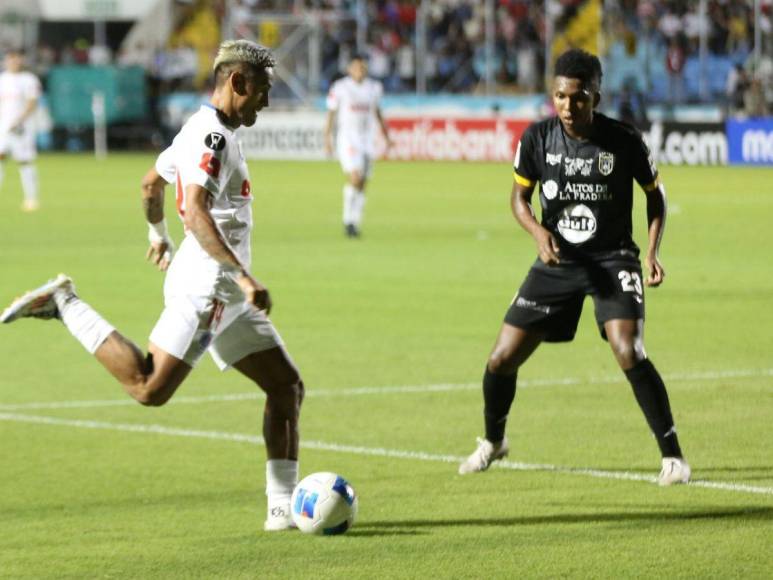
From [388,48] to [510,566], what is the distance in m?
40.1

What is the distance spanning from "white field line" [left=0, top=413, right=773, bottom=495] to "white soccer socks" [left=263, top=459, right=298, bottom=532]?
1.68 meters

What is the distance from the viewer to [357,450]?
9.45 metres

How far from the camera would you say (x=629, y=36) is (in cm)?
4038

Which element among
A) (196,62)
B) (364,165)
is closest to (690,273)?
(364,165)

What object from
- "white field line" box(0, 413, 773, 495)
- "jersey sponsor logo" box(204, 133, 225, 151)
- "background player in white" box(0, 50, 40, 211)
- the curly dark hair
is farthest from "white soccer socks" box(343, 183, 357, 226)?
"jersey sponsor logo" box(204, 133, 225, 151)

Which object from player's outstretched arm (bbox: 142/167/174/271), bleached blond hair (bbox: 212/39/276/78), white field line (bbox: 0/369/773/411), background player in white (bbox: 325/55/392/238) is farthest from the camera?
background player in white (bbox: 325/55/392/238)

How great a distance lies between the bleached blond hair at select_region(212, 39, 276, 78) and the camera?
720cm

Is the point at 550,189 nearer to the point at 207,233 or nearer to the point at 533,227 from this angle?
the point at 533,227

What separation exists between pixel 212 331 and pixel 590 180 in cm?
224

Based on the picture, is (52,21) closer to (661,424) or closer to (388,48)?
(388,48)

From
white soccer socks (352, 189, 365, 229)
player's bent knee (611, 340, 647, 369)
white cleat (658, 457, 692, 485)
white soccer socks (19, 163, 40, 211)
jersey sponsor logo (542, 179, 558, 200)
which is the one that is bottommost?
A: white soccer socks (19, 163, 40, 211)

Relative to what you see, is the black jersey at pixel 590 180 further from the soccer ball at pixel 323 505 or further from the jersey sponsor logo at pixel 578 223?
the soccer ball at pixel 323 505

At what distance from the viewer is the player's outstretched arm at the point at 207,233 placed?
22.9 feet

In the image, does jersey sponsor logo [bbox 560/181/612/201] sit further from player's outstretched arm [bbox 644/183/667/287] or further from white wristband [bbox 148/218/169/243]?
white wristband [bbox 148/218/169/243]
